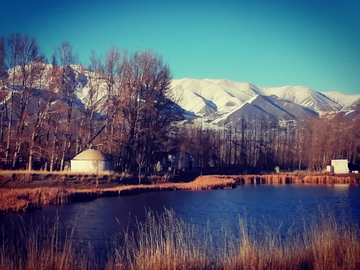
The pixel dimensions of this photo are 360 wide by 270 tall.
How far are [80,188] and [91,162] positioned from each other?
6.21 meters

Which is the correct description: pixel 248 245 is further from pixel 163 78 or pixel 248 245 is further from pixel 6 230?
pixel 163 78

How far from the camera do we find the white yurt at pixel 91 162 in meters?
39.7

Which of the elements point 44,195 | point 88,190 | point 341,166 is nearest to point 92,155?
point 88,190

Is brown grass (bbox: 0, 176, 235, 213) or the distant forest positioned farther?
the distant forest

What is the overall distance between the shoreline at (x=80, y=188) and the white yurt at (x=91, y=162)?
2726mm

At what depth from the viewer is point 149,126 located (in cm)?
4625

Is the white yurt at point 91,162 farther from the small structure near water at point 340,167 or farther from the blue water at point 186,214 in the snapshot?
the small structure near water at point 340,167

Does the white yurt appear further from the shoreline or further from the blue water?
the blue water

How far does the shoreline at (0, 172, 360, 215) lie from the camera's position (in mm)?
23506

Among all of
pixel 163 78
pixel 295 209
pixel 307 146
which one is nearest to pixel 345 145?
pixel 307 146

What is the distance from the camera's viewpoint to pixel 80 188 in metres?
33.8

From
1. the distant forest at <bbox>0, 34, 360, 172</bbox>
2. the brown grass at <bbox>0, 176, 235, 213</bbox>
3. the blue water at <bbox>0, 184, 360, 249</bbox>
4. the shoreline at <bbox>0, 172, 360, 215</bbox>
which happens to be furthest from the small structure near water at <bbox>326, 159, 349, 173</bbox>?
the brown grass at <bbox>0, 176, 235, 213</bbox>

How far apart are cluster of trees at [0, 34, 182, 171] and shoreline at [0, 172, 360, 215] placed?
5.73 m

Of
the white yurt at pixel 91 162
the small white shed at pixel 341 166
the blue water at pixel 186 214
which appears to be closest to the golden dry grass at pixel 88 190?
the blue water at pixel 186 214
